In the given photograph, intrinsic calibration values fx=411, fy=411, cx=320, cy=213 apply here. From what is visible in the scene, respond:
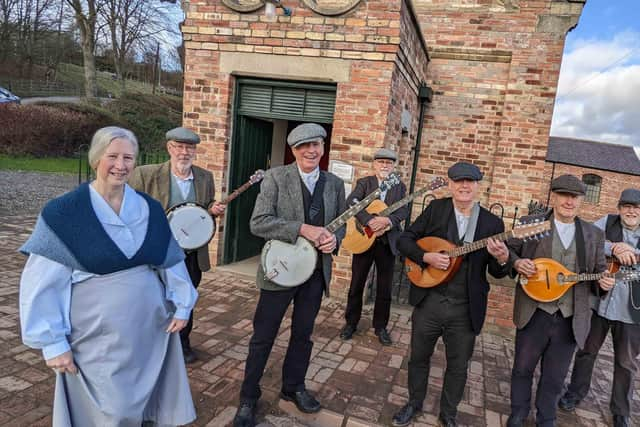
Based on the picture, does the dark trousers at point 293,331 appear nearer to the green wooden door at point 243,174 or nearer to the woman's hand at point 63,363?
the woman's hand at point 63,363

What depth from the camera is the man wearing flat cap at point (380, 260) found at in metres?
4.41

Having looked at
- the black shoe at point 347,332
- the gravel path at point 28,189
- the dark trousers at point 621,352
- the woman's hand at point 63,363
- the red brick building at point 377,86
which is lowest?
the gravel path at point 28,189

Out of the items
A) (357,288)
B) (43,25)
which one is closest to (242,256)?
(357,288)

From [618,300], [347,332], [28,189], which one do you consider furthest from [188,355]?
[28,189]

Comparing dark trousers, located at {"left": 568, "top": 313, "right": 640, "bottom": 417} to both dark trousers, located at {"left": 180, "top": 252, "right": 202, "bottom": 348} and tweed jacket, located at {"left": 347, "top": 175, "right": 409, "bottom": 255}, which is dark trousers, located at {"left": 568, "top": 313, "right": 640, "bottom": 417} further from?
dark trousers, located at {"left": 180, "top": 252, "right": 202, "bottom": 348}

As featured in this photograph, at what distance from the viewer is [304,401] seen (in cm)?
310

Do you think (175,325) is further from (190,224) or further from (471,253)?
(471,253)

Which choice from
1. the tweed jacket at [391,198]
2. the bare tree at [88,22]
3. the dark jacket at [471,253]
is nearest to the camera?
the dark jacket at [471,253]

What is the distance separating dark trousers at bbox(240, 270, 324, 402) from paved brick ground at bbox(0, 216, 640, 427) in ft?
0.85

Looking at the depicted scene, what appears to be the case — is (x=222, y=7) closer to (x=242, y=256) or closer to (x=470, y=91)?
(x=242, y=256)

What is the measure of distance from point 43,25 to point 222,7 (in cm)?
2904

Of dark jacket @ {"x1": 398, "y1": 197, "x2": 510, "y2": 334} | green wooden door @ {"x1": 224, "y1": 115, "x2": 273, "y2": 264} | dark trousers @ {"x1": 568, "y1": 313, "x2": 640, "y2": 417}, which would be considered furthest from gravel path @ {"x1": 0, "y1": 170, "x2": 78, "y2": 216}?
dark trousers @ {"x1": 568, "y1": 313, "x2": 640, "y2": 417}

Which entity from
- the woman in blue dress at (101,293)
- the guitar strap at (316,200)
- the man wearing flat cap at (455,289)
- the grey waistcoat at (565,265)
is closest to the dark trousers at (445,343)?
the man wearing flat cap at (455,289)

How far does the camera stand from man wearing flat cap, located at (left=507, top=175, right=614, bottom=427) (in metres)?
2.92
